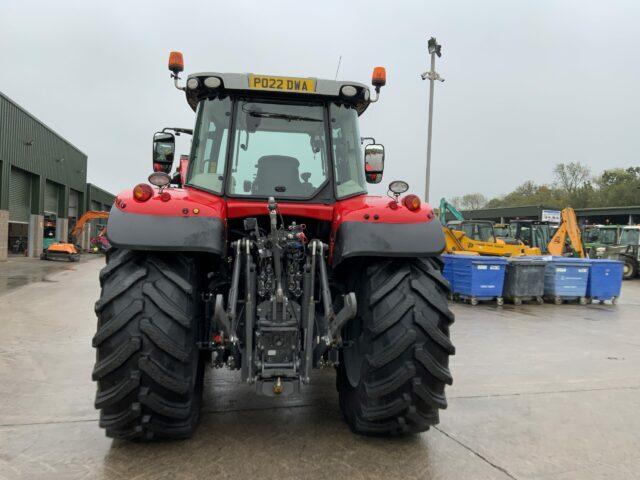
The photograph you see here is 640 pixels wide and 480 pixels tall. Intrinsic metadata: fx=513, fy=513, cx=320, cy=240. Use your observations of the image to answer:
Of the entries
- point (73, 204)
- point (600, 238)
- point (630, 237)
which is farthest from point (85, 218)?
point (630, 237)

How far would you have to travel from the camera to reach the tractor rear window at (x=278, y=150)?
4000 mm

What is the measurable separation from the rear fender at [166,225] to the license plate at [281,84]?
110 centimetres

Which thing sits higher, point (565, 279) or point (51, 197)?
point (51, 197)

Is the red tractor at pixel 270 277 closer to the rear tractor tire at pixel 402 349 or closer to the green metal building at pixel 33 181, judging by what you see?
the rear tractor tire at pixel 402 349

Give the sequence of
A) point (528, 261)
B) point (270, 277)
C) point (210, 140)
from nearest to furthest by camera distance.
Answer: point (270, 277) < point (210, 140) < point (528, 261)

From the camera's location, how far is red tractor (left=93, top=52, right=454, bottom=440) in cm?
324

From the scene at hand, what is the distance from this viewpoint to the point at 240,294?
3.84m

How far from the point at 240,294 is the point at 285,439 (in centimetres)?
109

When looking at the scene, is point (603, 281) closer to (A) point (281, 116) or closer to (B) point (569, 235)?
(B) point (569, 235)

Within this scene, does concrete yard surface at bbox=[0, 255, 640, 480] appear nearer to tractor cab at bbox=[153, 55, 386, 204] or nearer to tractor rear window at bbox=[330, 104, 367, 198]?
tractor cab at bbox=[153, 55, 386, 204]

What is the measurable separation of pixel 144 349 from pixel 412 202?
6.80 feet

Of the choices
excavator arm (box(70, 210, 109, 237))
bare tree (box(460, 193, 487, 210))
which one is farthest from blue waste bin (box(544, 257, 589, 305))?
bare tree (box(460, 193, 487, 210))

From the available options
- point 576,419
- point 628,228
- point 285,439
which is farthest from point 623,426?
point 628,228

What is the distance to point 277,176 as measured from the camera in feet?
13.3
